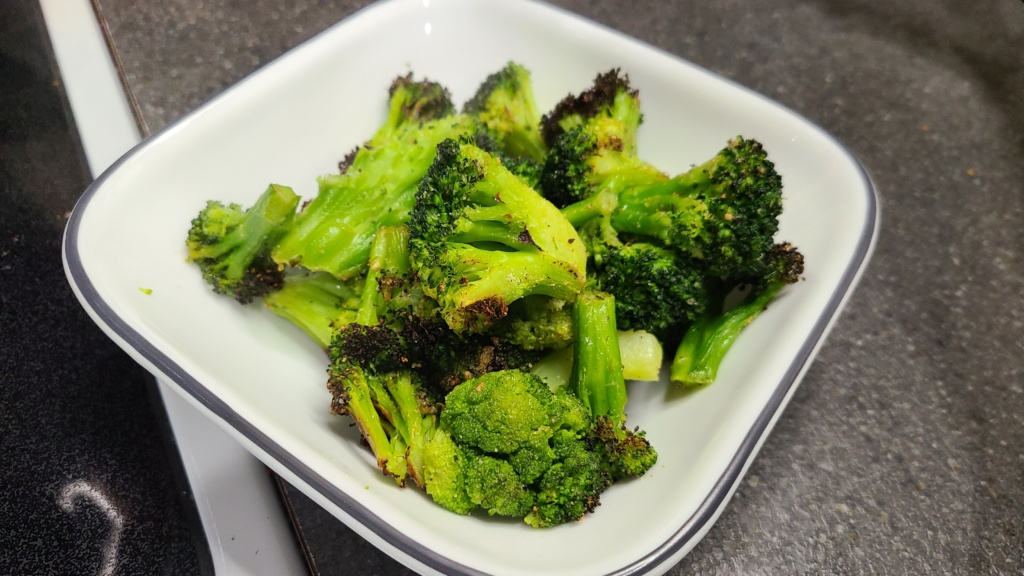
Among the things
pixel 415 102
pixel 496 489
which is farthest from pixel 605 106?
pixel 496 489

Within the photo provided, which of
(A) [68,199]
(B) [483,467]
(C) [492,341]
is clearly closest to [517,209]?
(C) [492,341]

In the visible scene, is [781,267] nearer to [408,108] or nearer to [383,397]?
[383,397]

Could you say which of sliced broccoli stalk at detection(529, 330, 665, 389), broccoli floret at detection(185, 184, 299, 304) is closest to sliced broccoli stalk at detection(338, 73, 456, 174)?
broccoli floret at detection(185, 184, 299, 304)

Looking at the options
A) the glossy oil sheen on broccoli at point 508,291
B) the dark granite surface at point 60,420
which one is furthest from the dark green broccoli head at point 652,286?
the dark granite surface at point 60,420

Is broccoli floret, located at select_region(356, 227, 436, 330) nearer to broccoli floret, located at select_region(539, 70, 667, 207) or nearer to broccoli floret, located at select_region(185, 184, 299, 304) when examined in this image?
broccoli floret, located at select_region(185, 184, 299, 304)

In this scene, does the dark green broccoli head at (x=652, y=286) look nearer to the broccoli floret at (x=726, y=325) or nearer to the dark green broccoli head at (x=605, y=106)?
the broccoli floret at (x=726, y=325)

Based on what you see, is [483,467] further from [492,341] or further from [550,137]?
[550,137]
